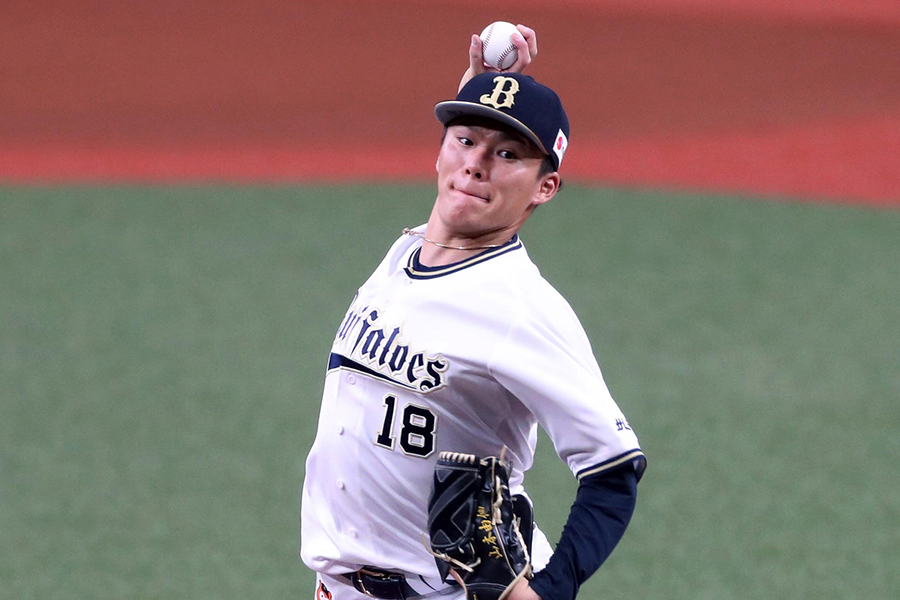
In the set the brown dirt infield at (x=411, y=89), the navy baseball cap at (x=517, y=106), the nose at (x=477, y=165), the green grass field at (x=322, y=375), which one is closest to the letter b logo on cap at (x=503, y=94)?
the navy baseball cap at (x=517, y=106)

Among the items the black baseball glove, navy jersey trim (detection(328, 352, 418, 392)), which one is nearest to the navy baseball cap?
navy jersey trim (detection(328, 352, 418, 392))

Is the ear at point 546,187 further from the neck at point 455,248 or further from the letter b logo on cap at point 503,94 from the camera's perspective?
the letter b logo on cap at point 503,94

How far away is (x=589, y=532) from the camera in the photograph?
7.12 ft

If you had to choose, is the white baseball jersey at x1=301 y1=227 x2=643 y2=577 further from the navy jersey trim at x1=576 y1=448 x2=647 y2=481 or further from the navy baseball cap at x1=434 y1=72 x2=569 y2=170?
the navy baseball cap at x1=434 y1=72 x2=569 y2=170

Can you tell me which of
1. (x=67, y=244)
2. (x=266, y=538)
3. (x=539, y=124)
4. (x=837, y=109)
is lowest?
(x=266, y=538)

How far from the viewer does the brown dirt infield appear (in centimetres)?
1116

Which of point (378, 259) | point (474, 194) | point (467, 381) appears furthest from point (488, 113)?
point (378, 259)

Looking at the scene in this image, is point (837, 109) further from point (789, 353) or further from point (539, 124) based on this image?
point (539, 124)

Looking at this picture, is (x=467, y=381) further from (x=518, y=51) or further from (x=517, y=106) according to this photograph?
(x=518, y=51)

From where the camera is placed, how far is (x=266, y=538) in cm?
506

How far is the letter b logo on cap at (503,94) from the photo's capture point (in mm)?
2404

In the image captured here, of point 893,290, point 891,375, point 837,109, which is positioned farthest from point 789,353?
point 837,109

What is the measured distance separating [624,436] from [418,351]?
45 cm

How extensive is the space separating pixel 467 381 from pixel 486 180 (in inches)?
16.2
